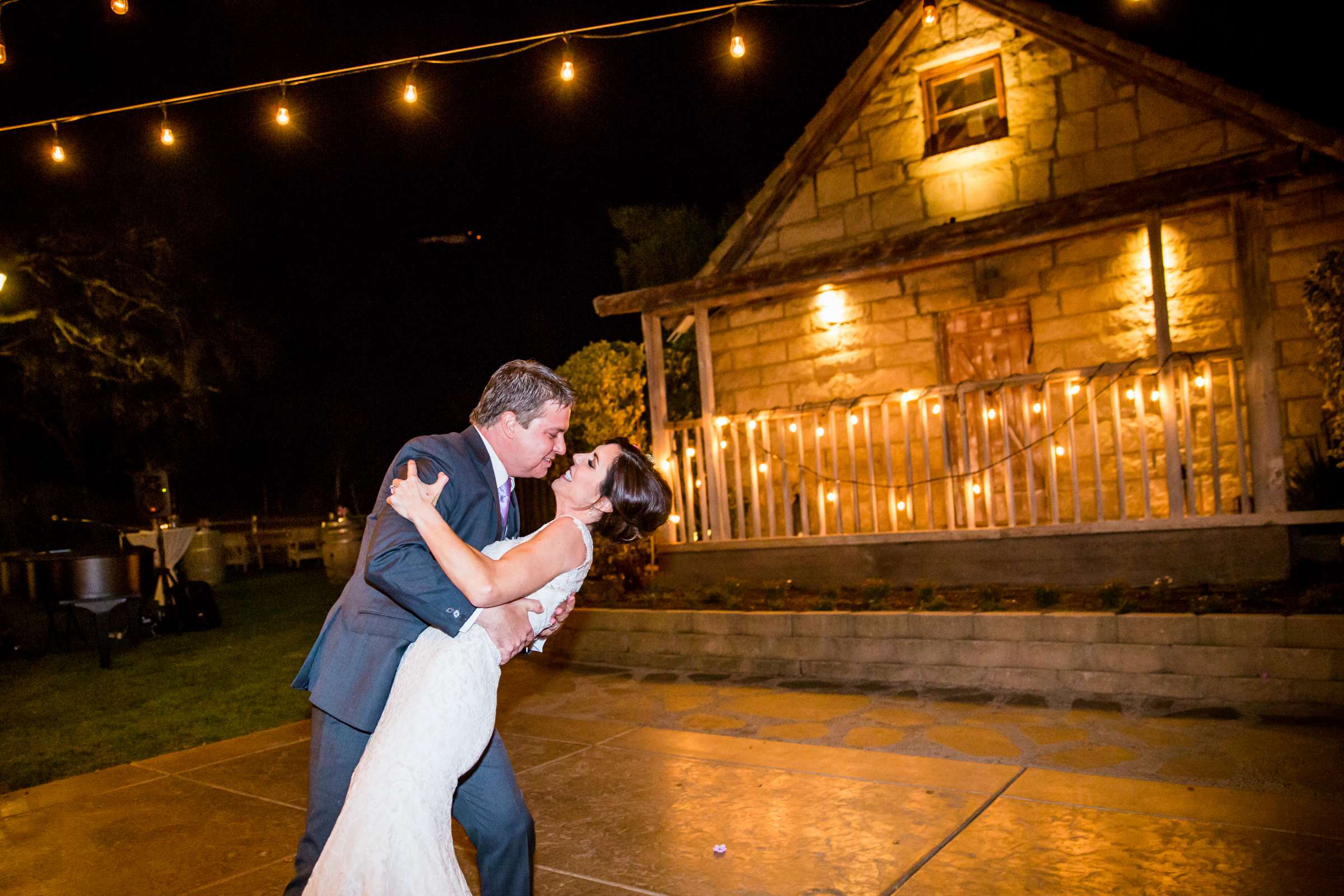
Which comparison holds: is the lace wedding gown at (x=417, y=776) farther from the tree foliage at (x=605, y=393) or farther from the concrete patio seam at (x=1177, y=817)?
the tree foliage at (x=605, y=393)

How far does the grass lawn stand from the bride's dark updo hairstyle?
4.85 metres

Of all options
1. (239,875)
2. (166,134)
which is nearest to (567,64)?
(166,134)

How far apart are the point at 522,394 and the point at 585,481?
0.34 metres

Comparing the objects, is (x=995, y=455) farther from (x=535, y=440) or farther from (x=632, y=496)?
(x=535, y=440)

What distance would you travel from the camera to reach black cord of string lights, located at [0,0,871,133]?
7.57 meters

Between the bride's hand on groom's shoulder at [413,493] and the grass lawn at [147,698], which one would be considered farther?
the grass lawn at [147,698]

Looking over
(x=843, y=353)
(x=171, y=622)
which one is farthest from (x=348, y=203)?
(x=843, y=353)

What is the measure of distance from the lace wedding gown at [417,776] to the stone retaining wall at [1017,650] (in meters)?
4.72

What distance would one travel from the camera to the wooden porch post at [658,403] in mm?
9734

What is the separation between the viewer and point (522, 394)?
2719mm

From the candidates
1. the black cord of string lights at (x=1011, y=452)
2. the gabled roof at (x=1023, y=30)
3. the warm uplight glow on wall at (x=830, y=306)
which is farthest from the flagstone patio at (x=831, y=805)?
the warm uplight glow on wall at (x=830, y=306)

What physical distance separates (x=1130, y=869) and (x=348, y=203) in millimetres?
23359

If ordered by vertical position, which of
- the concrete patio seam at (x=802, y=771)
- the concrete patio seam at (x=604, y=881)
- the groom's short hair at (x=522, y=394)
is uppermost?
the groom's short hair at (x=522, y=394)

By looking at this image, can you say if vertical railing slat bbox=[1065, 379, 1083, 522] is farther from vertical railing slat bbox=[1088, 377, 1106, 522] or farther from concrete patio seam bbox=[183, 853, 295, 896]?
concrete patio seam bbox=[183, 853, 295, 896]
